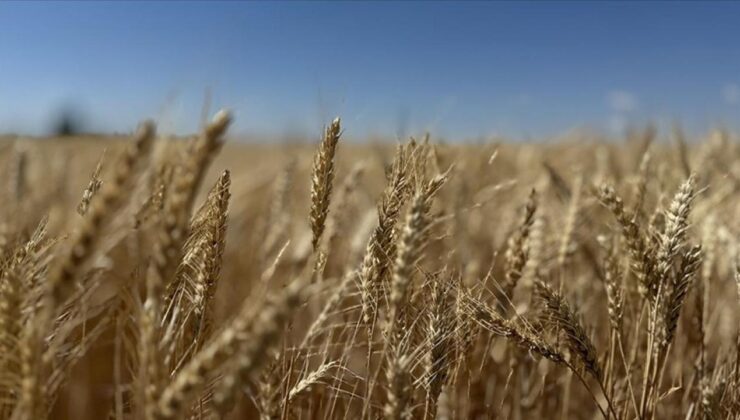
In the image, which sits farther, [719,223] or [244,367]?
[719,223]

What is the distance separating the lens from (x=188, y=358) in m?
1.57

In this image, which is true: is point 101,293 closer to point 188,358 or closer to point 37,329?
point 188,358

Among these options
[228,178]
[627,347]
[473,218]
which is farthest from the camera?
[473,218]

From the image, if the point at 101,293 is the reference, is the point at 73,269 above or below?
above

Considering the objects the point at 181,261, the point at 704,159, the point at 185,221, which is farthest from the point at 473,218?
the point at 185,221

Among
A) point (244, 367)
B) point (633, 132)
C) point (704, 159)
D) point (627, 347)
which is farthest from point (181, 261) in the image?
point (633, 132)

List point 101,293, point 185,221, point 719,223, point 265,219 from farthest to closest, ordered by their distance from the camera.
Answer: point 265,219, point 719,223, point 101,293, point 185,221

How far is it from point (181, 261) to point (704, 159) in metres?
3.60

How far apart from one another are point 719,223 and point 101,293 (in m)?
2.51

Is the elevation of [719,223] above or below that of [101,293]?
above

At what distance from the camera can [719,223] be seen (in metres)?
2.83

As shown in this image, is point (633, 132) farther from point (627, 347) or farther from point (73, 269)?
point (73, 269)

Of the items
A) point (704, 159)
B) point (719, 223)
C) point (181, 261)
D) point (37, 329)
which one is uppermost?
point (704, 159)

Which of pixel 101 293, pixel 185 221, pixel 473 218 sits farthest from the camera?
pixel 473 218
